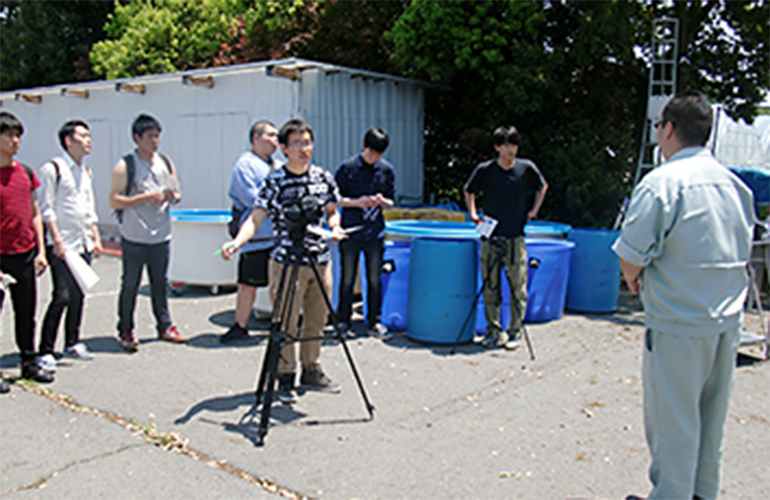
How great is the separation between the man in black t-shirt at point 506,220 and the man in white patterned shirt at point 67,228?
3573 millimetres

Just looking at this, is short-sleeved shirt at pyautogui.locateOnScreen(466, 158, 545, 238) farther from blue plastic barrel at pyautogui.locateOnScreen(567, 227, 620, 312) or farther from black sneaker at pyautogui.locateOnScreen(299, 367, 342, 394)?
black sneaker at pyautogui.locateOnScreen(299, 367, 342, 394)

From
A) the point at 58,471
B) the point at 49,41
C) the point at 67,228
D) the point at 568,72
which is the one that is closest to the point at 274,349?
the point at 58,471

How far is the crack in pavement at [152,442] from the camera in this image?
3.70 m

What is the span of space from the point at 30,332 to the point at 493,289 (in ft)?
13.4

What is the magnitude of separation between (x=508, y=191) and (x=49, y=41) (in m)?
22.4

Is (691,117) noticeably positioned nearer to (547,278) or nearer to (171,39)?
(547,278)

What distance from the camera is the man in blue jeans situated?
669 cm

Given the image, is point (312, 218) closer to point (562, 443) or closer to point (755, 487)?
point (562, 443)

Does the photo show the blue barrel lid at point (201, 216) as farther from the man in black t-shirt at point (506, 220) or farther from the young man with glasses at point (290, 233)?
the young man with glasses at point (290, 233)

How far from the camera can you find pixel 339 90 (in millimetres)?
10453

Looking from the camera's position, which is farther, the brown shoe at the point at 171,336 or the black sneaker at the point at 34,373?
the brown shoe at the point at 171,336

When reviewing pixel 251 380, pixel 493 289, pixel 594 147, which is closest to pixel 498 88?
pixel 594 147

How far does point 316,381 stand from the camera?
17.1ft

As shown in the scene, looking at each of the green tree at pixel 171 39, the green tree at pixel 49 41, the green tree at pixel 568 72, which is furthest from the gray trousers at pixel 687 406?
the green tree at pixel 49 41
